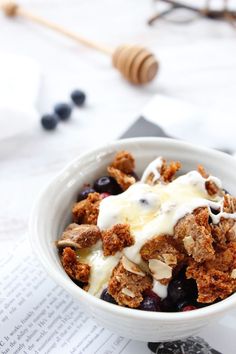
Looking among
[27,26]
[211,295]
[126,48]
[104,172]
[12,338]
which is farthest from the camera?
[27,26]

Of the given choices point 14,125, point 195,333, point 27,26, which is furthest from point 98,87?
point 195,333

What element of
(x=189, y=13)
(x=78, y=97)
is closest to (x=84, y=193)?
(x=78, y=97)

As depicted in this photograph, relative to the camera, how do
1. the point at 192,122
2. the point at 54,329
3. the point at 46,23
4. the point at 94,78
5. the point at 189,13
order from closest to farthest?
the point at 54,329, the point at 192,122, the point at 94,78, the point at 46,23, the point at 189,13

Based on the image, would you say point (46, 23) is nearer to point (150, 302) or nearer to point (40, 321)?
point (40, 321)

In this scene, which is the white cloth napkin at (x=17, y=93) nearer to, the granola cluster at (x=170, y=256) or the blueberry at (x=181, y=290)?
the granola cluster at (x=170, y=256)

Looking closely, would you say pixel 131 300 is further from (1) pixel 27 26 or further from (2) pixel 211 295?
(1) pixel 27 26

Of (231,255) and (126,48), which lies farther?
(126,48)

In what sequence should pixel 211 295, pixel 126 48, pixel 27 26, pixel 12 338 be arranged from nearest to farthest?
pixel 211 295, pixel 12 338, pixel 126 48, pixel 27 26
